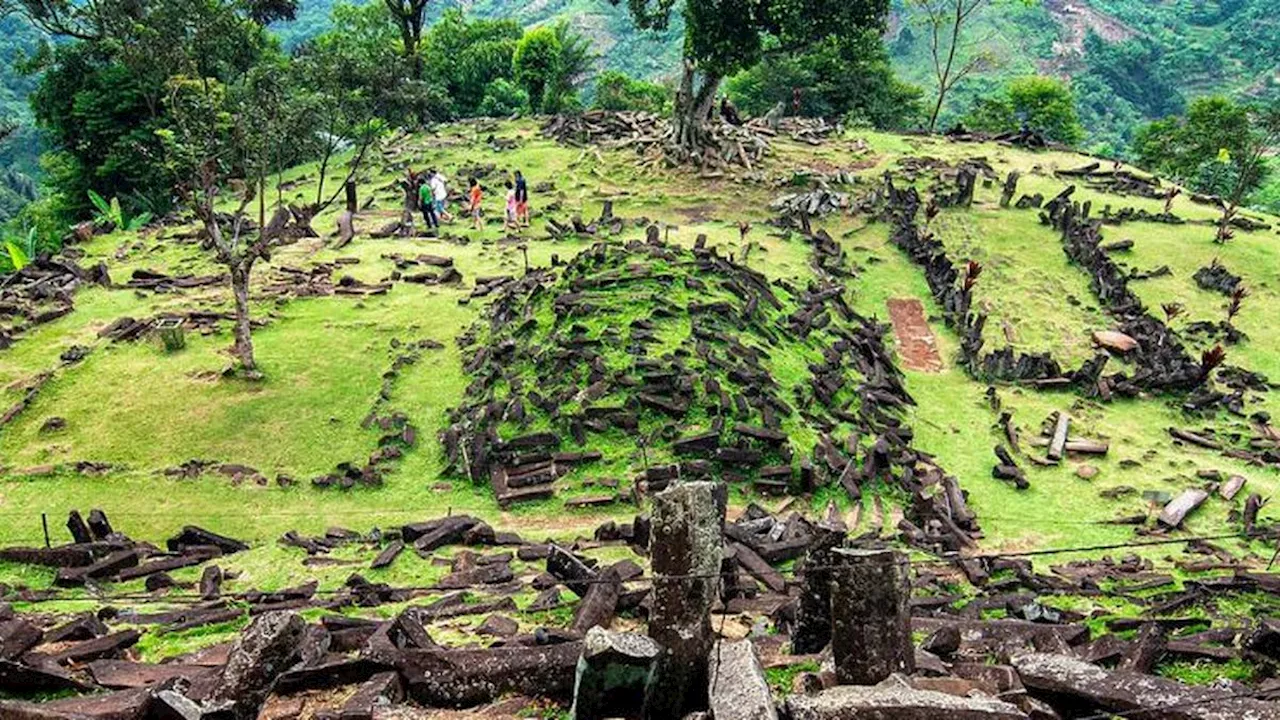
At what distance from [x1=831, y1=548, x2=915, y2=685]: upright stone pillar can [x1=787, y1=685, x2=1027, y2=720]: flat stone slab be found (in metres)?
0.57

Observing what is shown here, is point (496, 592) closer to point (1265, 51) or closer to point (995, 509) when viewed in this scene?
point (995, 509)

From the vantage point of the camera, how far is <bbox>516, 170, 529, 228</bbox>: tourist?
26.0 m

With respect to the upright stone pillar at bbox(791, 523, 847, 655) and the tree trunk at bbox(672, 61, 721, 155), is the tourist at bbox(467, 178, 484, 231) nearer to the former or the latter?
the tree trunk at bbox(672, 61, 721, 155)

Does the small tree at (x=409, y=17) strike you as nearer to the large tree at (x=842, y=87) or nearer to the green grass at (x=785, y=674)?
the large tree at (x=842, y=87)

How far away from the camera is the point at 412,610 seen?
7.34 meters

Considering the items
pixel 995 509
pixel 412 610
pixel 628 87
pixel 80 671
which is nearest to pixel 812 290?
pixel 995 509

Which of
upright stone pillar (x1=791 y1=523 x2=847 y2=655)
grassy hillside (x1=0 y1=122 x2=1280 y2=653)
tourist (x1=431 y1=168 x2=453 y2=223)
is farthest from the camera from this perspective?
tourist (x1=431 y1=168 x2=453 y2=223)

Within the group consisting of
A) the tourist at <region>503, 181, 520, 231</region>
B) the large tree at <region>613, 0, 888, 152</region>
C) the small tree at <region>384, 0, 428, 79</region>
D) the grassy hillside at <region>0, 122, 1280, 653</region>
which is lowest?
the grassy hillside at <region>0, 122, 1280, 653</region>

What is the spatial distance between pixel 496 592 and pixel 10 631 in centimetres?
412

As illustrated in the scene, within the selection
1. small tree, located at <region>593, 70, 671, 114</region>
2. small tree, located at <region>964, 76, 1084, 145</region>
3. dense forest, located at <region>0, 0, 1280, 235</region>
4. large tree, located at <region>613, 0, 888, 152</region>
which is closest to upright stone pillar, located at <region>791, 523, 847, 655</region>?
dense forest, located at <region>0, 0, 1280, 235</region>

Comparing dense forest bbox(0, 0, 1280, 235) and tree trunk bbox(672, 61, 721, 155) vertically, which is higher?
dense forest bbox(0, 0, 1280, 235)

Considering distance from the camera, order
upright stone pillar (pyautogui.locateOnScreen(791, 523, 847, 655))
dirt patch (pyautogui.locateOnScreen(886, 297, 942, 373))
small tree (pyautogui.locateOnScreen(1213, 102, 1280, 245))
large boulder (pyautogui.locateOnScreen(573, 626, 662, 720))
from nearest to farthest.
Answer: large boulder (pyautogui.locateOnScreen(573, 626, 662, 720)), upright stone pillar (pyautogui.locateOnScreen(791, 523, 847, 655)), dirt patch (pyautogui.locateOnScreen(886, 297, 942, 373)), small tree (pyautogui.locateOnScreen(1213, 102, 1280, 245))

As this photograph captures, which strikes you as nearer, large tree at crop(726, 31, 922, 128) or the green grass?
the green grass

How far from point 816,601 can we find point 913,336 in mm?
15441
